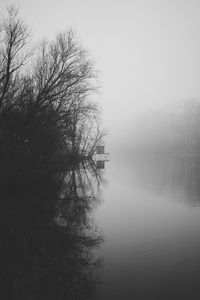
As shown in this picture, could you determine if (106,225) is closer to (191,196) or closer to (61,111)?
(191,196)

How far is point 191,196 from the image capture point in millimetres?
16219

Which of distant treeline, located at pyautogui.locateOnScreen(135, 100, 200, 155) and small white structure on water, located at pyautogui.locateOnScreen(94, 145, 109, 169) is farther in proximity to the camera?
distant treeline, located at pyautogui.locateOnScreen(135, 100, 200, 155)

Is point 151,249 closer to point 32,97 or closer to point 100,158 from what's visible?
point 32,97

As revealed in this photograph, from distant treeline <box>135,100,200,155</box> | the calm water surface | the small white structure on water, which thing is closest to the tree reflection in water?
the calm water surface

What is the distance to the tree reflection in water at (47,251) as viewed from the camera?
5.43 metres

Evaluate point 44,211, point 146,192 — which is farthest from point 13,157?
point 146,192

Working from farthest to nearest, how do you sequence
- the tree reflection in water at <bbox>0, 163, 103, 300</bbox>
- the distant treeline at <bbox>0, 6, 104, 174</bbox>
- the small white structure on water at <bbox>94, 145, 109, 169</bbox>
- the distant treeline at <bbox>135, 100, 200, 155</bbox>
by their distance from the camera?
the distant treeline at <bbox>135, 100, 200, 155</bbox> < the small white structure on water at <bbox>94, 145, 109, 169</bbox> < the distant treeline at <bbox>0, 6, 104, 174</bbox> < the tree reflection in water at <bbox>0, 163, 103, 300</bbox>

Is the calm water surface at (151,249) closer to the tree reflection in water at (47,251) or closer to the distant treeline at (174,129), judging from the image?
the tree reflection in water at (47,251)

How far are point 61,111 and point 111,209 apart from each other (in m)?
10.8

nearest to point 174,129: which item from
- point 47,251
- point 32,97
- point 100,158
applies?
point 100,158

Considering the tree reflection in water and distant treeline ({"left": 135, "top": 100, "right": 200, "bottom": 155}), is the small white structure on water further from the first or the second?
distant treeline ({"left": 135, "top": 100, "right": 200, "bottom": 155})

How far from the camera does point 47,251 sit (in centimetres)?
731

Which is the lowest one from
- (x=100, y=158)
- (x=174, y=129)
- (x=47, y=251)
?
(x=47, y=251)

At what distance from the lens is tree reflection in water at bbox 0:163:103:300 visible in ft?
17.8
